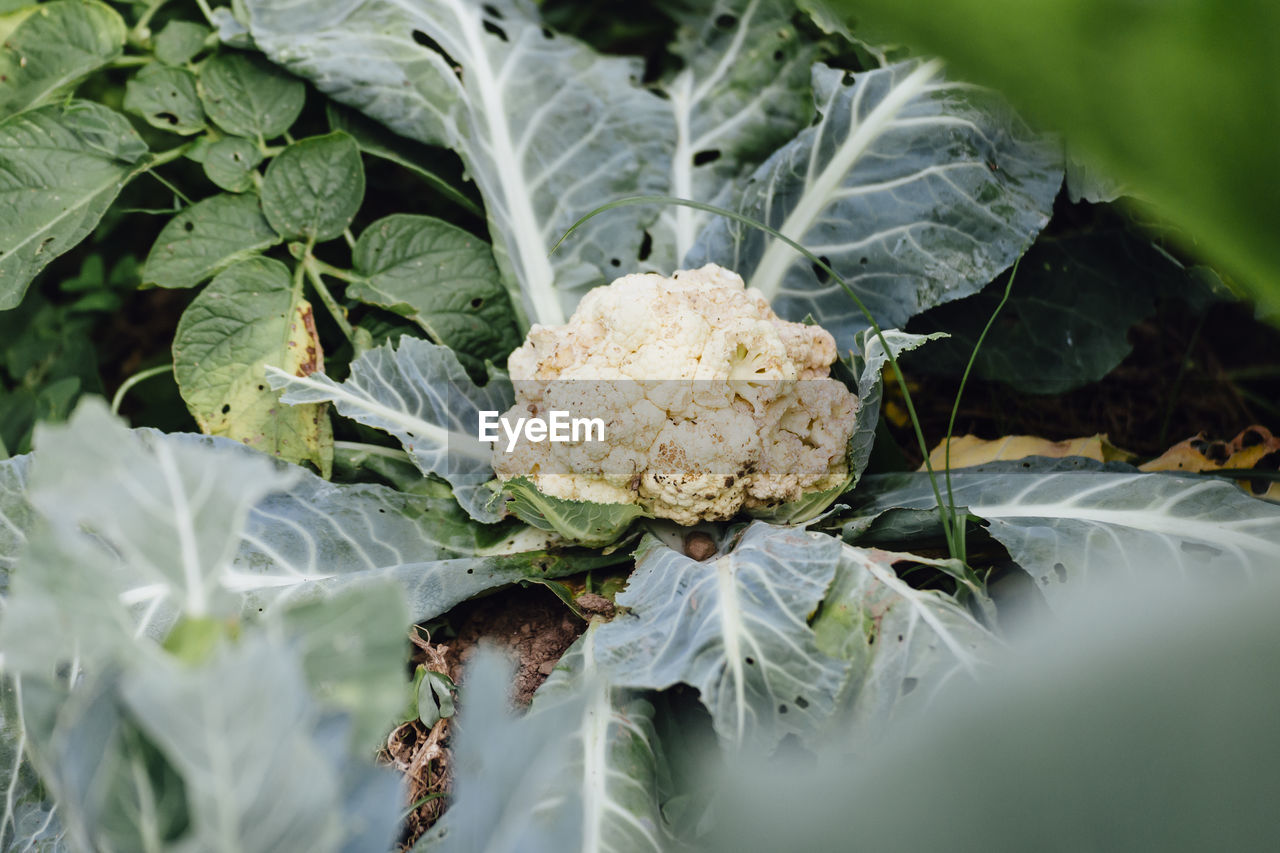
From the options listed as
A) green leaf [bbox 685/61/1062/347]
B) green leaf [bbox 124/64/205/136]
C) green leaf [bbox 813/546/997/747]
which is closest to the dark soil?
green leaf [bbox 685/61/1062/347]

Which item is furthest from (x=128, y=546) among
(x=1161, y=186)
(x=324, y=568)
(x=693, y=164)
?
(x=693, y=164)

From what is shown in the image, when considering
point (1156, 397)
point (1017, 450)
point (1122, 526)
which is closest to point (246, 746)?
point (1122, 526)

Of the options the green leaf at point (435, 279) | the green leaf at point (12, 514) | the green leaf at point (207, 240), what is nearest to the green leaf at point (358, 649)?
the green leaf at point (12, 514)

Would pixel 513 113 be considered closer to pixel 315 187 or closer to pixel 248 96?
pixel 315 187

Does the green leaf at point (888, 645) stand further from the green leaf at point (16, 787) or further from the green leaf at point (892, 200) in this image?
the green leaf at point (16, 787)

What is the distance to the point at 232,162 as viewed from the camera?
1.26 metres

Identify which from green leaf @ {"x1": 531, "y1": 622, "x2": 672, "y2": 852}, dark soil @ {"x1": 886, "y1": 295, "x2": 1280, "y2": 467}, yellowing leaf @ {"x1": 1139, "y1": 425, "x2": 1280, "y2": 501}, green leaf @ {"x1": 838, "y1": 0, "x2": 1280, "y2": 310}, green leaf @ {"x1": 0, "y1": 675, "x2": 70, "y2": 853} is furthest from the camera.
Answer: dark soil @ {"x1": 886, "y1": 295, "x2": 1280, "y2": 467}

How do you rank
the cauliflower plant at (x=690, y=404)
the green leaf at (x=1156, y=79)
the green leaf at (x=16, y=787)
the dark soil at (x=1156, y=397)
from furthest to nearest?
the dark soil at (x=1156, y=397) → the cauliflower plant at (x=690, y=404) → the green leaf at (x=16, y=787) → the green leaf at (x=1156, y=79)

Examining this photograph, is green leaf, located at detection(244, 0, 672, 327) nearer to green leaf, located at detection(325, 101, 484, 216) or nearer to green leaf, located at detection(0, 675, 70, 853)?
green leaf, located at detection(325, 101, 484, 216)

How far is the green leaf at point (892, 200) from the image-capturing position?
1.09m

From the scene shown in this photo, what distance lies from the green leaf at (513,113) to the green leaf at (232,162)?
0.15 metres

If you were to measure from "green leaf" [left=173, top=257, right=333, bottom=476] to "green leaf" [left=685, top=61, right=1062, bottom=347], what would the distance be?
0.60 metres

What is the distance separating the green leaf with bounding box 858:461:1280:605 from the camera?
84 centimetres

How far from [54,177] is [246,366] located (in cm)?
41
